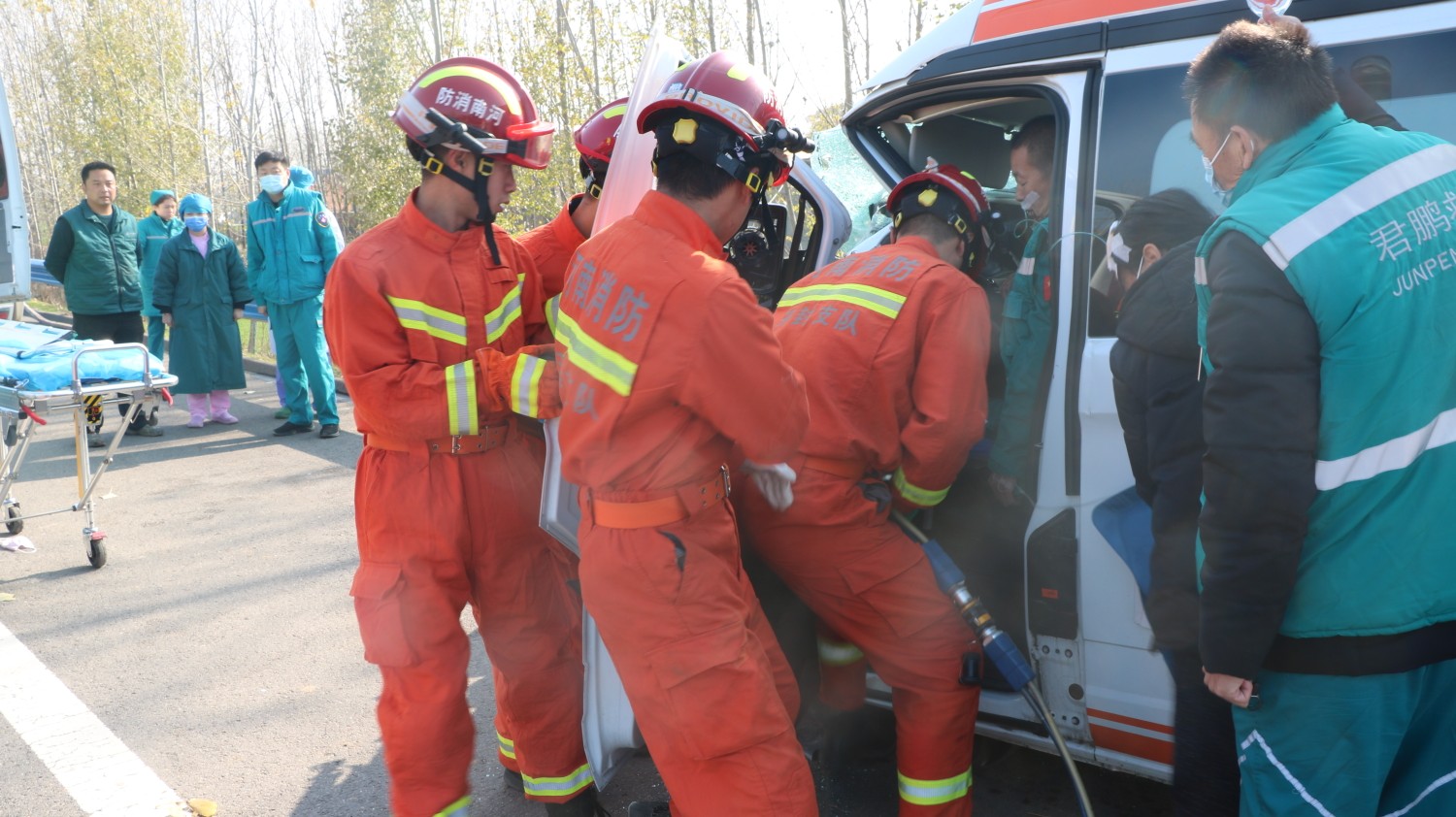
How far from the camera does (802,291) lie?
9.78 feet

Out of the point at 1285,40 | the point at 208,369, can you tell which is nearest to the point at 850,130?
the point at 1285,40

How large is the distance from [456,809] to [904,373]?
1.61 meters

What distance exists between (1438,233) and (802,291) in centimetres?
157

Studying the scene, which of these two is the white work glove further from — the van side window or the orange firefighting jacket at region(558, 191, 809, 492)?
the van side window

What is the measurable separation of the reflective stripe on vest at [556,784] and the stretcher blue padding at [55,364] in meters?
3.35

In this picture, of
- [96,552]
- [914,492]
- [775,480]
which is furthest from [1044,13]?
[96,552]

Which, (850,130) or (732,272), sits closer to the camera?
(732,272)

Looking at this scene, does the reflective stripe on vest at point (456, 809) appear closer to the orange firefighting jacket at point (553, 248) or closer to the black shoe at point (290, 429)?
the orange firefighting jacket at point (553, 248)

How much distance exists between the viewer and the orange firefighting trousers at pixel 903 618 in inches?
106

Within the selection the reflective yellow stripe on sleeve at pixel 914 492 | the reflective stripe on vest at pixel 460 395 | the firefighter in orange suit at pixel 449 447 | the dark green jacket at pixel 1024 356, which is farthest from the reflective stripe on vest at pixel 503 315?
the dark green jacket at pixel 1024 356

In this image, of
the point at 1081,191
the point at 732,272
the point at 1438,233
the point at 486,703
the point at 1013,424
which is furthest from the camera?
the point at 486,703

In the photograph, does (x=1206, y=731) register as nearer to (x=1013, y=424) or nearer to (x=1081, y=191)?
(x=1013, y=424)

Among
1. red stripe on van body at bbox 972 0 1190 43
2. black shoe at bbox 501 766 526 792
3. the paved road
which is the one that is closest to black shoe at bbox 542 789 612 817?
the paved road

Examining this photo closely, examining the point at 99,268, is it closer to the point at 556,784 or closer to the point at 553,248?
the point at 553,248
